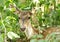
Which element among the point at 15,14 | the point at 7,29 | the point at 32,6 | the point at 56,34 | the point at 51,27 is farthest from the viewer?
the point at 32,6

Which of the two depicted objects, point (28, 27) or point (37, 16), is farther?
point (37, 16)

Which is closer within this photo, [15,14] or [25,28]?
[25,28]

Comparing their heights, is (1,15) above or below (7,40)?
above

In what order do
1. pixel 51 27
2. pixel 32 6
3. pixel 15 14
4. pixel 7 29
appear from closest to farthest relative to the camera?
pixel 7 29
pixel 51 27
pixel 15 14
pixel 32 6

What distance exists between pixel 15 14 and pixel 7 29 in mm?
252

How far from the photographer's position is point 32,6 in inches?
68.0

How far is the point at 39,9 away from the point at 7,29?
1.29 ft

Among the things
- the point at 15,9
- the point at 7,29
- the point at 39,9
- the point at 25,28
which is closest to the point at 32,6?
the point at 39,9

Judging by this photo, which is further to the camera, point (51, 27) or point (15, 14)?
point (15, 14)

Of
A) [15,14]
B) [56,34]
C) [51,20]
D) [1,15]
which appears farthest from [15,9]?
[56,34]

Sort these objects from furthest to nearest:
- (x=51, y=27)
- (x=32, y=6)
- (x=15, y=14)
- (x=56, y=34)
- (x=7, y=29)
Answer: (x=32, y=6), (x=15, y=14), (x=51, y=27), (x=7, y=29), (x=56, y=34)

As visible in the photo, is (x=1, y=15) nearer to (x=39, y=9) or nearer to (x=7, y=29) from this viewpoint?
(x=7, y=29)

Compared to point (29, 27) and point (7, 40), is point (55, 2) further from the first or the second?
point (7, 40)

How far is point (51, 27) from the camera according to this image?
4.84 feet
